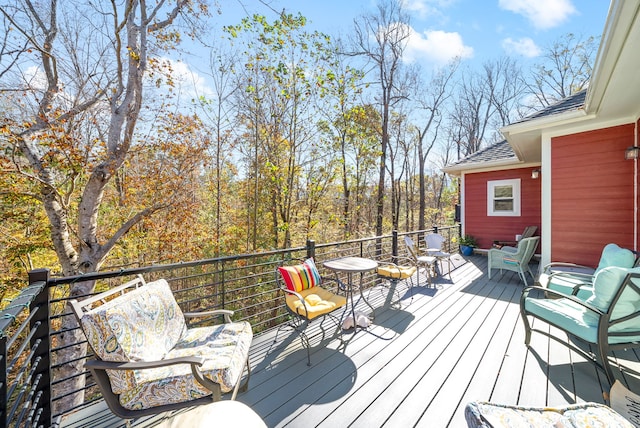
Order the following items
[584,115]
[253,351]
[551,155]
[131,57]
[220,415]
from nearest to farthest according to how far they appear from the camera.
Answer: [220,415], [253,351], [584,115], [551,155], [131,57]

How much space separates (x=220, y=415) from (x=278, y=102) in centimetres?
798

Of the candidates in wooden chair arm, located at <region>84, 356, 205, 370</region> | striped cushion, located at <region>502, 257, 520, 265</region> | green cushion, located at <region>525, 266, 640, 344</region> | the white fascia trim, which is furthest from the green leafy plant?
wooden chair arm, located at <region>84, 356, 205, 370</region>

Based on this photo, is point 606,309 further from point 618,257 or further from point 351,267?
point 351,267

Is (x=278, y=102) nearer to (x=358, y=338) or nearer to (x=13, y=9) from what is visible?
(x=13, y=9)

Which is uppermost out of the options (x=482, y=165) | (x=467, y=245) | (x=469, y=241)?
(x=482, y=165)

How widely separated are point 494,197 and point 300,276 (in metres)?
6.97

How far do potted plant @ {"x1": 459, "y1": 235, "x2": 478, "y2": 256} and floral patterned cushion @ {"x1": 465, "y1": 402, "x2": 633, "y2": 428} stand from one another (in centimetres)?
736

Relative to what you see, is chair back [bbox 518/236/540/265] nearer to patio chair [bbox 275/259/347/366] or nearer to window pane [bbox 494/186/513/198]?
window pane [bbox 494/186/513/198]

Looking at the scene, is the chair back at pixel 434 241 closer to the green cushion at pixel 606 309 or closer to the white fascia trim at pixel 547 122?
the white fascia trim at pixel 547 122

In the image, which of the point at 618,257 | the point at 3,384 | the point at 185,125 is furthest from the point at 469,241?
the point at 185,125

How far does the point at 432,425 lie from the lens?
1.71 m

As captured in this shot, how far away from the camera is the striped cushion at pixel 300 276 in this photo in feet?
9.84

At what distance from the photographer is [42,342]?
1.63 m

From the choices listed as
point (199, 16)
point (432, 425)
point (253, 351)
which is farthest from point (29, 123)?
point (432, 425)
